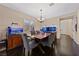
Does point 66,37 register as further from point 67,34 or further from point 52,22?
point 52,22

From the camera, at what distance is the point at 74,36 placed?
2.06 meters

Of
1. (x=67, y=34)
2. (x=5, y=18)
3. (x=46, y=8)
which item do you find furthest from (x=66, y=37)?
(x=5, y=18)

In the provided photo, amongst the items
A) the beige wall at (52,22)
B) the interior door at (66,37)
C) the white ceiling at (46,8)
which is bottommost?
the interior door at (66,37)

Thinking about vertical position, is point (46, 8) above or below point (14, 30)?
above

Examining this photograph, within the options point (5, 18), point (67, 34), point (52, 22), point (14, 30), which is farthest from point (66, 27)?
point (5, 18)

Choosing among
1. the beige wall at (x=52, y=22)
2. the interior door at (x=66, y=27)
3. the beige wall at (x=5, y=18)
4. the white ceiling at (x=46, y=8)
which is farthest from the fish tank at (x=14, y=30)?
the interior door at (x=66, y=27)

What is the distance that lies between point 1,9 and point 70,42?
4.75 feet

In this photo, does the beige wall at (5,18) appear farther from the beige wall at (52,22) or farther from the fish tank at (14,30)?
the beige wall at (52,22)

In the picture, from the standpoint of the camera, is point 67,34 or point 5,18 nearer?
point 5,18

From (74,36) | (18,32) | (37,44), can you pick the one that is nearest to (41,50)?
(37,44)

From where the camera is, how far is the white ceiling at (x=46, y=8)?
202 centimetres

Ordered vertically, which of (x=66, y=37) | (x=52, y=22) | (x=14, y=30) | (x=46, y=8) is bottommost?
(x=66, y=37)

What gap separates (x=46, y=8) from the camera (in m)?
2.05

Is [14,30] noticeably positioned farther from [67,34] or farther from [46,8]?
[67,34]
